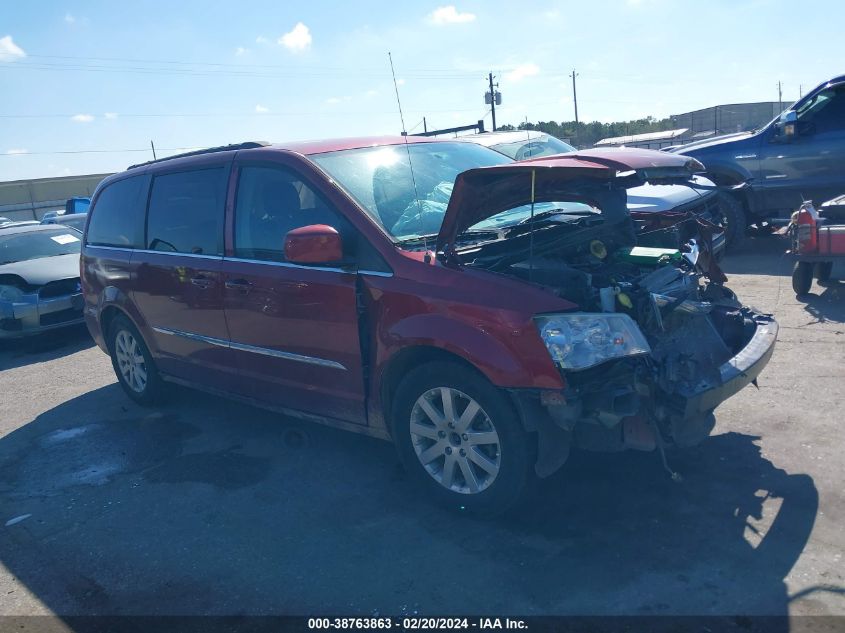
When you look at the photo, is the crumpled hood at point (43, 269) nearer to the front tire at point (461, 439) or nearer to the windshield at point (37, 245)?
the windshield at point (37, 245)

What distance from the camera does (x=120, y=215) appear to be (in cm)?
619

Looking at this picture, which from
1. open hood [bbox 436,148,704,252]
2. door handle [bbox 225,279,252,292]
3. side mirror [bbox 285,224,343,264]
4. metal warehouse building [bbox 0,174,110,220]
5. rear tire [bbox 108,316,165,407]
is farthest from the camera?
metal warehouse building [bbox 0,174,110,220]

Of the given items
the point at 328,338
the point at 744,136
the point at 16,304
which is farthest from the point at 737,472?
the point at 16,304

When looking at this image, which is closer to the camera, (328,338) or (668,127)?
(328,338)

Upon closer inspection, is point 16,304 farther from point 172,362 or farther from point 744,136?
point 744,136

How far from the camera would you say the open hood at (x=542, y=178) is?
12.1 ft

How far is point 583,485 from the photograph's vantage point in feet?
13.4

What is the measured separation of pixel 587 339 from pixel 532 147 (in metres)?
6.94

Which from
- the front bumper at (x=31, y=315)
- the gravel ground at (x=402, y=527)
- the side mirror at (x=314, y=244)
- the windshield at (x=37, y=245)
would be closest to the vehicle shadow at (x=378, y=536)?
the gravel ground at (x=402, y=527)

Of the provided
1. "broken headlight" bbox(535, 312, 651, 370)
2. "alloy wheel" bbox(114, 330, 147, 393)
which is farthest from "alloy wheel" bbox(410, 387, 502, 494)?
"alloy wheel" bbox(114, 330, 147, 393)

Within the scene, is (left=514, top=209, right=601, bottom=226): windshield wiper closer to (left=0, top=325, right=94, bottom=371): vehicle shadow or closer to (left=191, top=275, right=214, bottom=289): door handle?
(left=191, top=275, right=214, bottom=289): door handle

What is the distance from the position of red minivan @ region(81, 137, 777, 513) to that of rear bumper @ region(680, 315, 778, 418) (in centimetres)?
1

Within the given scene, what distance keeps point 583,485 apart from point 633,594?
103 cm

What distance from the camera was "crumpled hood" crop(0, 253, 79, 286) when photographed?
9352 mm
